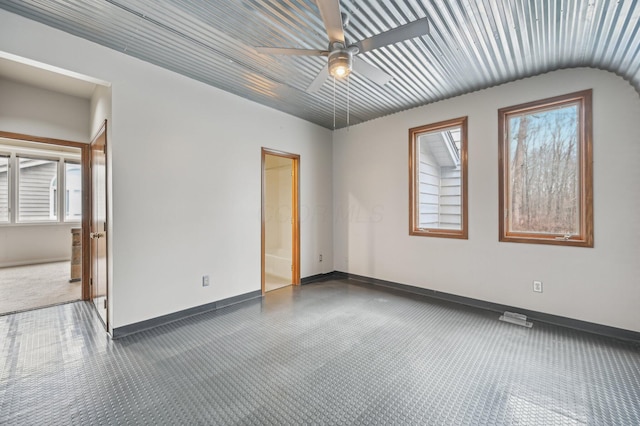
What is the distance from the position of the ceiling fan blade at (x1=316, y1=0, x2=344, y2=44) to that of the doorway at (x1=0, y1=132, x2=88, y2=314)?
200 inches

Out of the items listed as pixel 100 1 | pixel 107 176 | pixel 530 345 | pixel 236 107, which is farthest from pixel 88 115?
pixel 530 345

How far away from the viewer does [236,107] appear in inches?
145

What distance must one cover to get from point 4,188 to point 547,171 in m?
9.74

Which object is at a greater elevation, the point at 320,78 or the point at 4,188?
the point at 320,78

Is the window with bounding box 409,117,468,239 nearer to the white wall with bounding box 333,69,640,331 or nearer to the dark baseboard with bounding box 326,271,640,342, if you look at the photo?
the white wall with bounding box 333,69,640,331

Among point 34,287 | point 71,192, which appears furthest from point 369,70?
point 71,192

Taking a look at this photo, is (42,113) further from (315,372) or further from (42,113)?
(315,372)

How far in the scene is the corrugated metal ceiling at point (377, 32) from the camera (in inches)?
80.0

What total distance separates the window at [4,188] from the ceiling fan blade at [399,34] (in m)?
7.99

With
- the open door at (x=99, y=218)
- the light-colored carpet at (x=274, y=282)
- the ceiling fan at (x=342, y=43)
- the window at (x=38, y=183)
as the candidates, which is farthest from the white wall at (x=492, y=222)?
the window at (x=38, y=183)

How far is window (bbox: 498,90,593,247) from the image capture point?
2.87m

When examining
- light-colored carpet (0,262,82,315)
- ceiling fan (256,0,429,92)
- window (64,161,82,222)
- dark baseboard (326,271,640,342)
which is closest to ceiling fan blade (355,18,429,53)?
ceiling fan (256,0,429,92)

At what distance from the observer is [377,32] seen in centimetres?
232

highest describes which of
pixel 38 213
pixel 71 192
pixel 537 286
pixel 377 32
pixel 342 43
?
pixel 377 32
